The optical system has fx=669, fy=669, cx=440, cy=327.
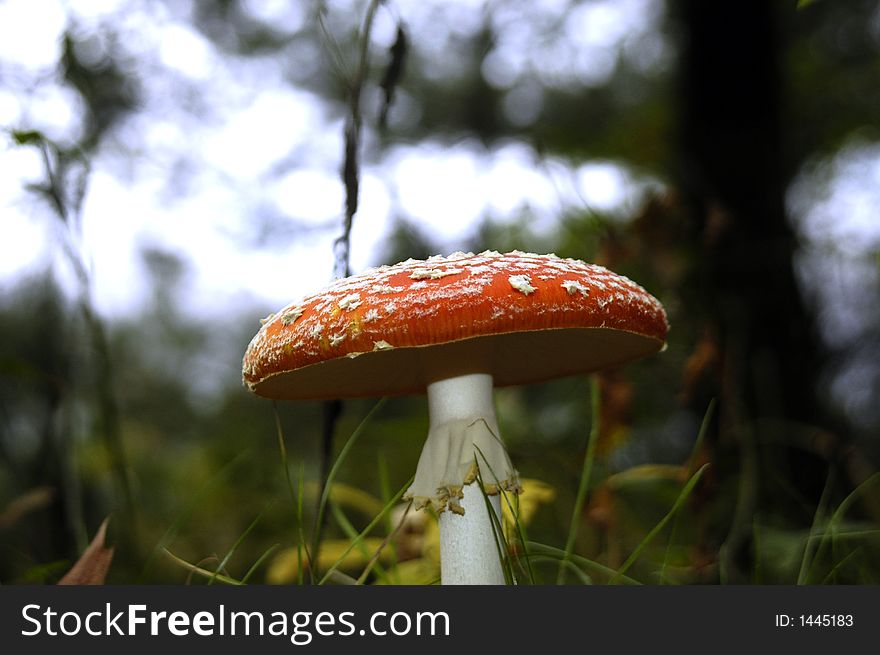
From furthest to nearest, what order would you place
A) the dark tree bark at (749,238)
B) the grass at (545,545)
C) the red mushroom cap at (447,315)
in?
the dark tree bark at (749,238) → the grass at (545,545) → the red mushroom cap at (447,315)

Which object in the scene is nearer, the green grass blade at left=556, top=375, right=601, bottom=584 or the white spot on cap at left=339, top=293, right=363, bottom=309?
the white spot on cap at left=339, top=293, right=363, bottom=309

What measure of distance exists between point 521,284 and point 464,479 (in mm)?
573

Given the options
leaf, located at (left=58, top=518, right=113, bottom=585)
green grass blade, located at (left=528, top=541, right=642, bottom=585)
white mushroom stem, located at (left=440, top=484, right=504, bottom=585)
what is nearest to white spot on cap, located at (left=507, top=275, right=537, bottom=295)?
white mushroom stem, located at (left=440, top=484, right=504, bottom=585)

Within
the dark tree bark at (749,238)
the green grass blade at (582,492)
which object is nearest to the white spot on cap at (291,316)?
the green grass blade at (582,492)

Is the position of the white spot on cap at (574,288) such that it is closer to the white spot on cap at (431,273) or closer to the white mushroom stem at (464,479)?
the white spot on cap at (431,273)

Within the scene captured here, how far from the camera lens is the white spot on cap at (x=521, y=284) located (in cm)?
133

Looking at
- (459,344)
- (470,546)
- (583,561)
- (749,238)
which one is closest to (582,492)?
(583,561)

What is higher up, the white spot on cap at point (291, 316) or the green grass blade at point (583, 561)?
the white spot on cap at point (291, 316)

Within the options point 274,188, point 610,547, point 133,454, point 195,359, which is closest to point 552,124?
point 274,188

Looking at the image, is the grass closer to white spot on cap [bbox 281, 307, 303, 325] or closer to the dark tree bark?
white spot on cap [bbox 281, 307, 303, 325]

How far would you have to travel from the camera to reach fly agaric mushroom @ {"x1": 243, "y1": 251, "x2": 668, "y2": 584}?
132 cm

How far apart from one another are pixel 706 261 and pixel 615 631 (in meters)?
2.67

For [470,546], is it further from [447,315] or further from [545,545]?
[447,315]

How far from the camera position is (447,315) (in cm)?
131
